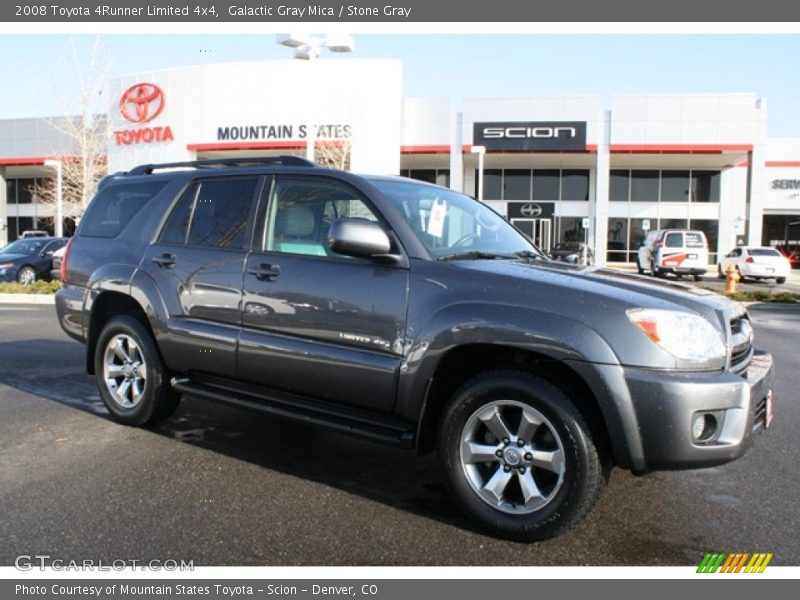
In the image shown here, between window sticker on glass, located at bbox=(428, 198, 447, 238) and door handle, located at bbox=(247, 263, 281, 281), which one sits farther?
door handle, located at bbox=(247, 263, 281, 281)

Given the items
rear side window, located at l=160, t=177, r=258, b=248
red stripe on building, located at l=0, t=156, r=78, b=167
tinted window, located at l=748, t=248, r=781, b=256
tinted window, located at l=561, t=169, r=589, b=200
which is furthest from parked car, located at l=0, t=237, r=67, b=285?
tinted window, located at l=561, t=169, r=589, b=200

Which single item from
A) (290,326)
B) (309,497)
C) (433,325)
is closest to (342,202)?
(290,326)

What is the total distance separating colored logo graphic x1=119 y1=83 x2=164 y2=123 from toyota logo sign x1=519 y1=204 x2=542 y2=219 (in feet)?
63.5

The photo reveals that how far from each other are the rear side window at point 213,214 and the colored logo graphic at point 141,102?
106 ft

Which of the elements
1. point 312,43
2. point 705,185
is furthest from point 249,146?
point 705,185

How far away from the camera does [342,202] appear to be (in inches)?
166

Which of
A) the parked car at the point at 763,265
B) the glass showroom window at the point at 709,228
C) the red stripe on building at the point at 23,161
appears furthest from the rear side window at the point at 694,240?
the red stripe on building at the point at 23,161

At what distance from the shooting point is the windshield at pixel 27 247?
2023cm

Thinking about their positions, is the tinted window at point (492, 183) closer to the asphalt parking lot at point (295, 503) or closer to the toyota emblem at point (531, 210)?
the toyota emblem at point (531, 210)

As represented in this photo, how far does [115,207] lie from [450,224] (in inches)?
113

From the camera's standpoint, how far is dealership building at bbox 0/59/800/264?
1228 inches

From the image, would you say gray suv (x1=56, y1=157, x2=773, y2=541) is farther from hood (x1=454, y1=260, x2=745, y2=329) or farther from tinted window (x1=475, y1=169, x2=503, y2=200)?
tinted window (x1=475, y1=169, x2=503, y2=200)

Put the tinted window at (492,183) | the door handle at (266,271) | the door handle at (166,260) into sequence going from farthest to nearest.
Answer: the tinted window at (492,183) → the door handle at (166,260) → the door handle at (266,271)
